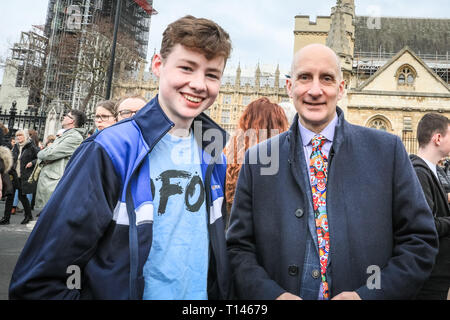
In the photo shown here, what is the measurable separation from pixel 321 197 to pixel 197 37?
1021 millimetres

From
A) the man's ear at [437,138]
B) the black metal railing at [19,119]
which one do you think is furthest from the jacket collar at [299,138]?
the black metal railing at [19,119]

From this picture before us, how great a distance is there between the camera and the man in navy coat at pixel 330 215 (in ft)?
5.39

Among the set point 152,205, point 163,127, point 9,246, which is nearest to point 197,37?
point 163,127

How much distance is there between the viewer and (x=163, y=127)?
5.25 ft

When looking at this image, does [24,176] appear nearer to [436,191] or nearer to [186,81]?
[186,81]

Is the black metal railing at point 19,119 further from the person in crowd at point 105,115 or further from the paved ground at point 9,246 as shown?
the person in crowd at point 105,115

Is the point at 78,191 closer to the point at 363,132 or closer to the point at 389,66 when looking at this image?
the point at 363,132

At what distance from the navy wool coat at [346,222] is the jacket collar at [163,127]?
0.28 metres

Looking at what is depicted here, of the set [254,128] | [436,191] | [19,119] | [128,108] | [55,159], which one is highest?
[19,119]
